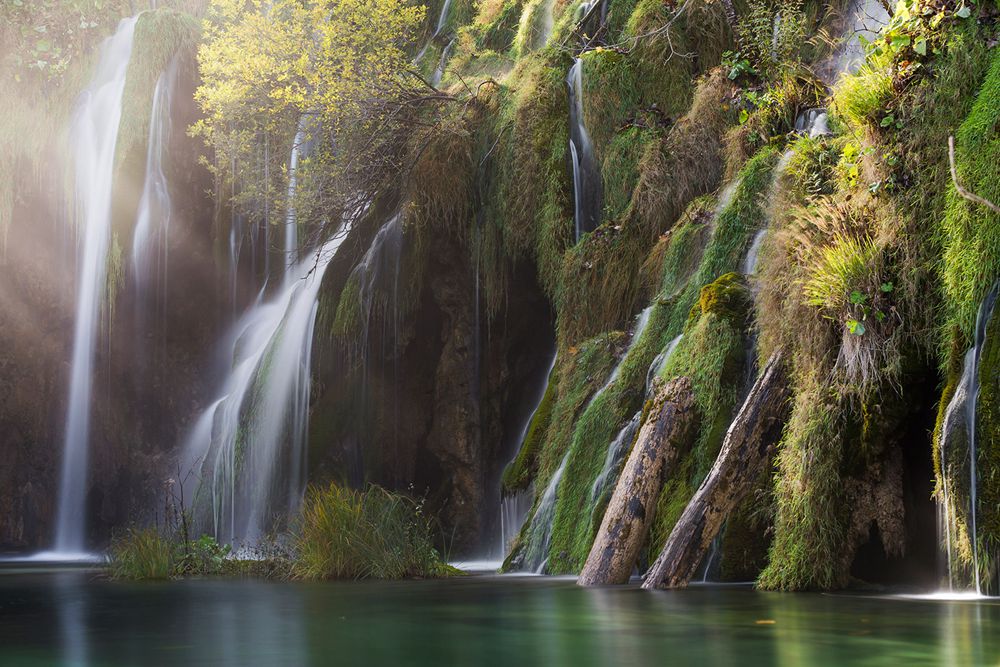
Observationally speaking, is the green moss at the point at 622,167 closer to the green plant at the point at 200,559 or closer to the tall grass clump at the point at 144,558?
the green plant at the point at 200,559

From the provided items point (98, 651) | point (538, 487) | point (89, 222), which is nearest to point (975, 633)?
point (98, 651)

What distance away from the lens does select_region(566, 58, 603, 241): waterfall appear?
13.6 metres

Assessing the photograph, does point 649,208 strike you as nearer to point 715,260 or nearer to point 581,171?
point 581,171

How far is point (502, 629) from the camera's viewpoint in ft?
18.6

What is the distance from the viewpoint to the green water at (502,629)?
4.56 meters

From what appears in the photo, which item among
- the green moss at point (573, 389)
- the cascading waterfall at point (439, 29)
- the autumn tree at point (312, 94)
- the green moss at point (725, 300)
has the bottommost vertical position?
the green moss at point (573, 389)

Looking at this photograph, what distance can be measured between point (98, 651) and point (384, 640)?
125 cm

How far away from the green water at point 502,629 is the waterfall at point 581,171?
20.2ft

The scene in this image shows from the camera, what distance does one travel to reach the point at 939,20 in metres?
7.76

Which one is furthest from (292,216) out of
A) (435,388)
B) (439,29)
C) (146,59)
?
(146,59)

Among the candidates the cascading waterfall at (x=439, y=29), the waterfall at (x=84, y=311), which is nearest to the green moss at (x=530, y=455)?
the cascading waterfall at (x=439, y=29)

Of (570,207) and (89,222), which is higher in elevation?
(89,222)

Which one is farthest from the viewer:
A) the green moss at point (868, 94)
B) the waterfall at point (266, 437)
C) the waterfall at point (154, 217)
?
the waterfall at point (154, 217)

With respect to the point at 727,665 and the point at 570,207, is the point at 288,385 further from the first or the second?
the point at 727,665
